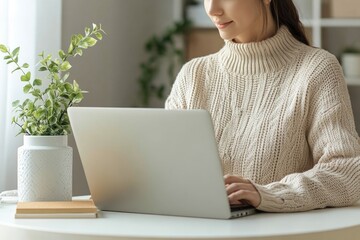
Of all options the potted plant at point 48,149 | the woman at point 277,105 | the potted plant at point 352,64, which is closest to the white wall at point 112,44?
the potted plant at point 352,64

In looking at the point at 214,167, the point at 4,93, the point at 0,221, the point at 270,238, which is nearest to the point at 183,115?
the point at 214,167

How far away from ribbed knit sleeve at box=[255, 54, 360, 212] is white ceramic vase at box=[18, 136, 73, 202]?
41cm

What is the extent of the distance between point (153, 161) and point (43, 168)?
0.87 ft

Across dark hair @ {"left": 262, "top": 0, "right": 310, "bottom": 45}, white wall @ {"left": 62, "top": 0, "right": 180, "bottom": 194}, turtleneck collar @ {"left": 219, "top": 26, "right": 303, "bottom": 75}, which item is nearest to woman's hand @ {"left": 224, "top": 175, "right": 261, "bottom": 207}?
turtleneck collar @ {"left": 219, "top": 26, "right": 303, "bottom": 75}

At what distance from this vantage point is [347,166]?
1.70 metres

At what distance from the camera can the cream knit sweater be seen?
1665 millimetres

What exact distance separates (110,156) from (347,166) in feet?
1.72

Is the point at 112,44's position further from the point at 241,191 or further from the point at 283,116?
the point at 241,191

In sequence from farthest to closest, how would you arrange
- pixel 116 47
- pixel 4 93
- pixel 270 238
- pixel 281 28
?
pixel 116 47
pixel 4 93
pixel 281 28
pixel 270 238

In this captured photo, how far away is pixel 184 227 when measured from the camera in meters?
1.39

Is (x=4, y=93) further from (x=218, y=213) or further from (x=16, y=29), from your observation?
(x=218, y=213)

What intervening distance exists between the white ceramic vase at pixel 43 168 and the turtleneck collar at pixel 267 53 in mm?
566

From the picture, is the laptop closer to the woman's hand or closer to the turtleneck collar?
the woman's hand

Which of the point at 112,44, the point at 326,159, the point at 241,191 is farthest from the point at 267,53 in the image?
the point at 112,44
